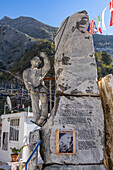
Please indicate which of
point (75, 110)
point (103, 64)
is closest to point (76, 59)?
point (75, 110)

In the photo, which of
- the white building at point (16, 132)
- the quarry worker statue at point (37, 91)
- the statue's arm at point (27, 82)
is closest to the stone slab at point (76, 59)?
the quarry worker statue at point (37, 91)

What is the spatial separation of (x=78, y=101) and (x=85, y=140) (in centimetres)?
77

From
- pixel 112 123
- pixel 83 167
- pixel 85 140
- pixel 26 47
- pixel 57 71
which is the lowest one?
pixel 83 167

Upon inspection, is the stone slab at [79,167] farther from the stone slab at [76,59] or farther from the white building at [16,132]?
the white building at [16,132]

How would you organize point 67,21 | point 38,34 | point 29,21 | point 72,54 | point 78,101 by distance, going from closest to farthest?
point 78,101 < point 72,54 < point 67,21 < point 38,34 < point 29,21

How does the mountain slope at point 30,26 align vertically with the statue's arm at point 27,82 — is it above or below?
above

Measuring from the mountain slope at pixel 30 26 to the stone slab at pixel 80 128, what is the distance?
244 feet

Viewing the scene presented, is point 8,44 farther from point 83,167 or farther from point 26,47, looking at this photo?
point 83,167

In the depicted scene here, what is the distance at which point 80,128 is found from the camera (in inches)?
141

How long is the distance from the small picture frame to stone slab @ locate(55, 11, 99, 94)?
2.70 ft

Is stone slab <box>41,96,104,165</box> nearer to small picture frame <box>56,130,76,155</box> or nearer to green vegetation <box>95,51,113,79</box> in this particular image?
small picture frame <box>56,130,76,155</box>

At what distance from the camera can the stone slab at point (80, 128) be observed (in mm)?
3418

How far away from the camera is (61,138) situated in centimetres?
346

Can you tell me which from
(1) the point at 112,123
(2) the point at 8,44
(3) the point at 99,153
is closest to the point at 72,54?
(1) the point at 112,123
